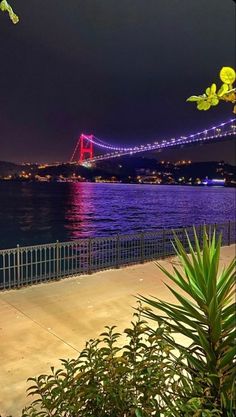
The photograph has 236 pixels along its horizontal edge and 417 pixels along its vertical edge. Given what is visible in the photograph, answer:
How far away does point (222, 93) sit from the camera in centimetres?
142

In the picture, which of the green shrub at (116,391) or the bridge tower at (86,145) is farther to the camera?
the bridge tower at (86,145)

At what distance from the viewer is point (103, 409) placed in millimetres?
2234

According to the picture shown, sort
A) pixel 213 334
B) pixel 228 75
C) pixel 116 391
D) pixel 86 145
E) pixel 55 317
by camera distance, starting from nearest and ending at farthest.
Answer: pixel 228 75, pixel 213 334, pixel 116 391, pixel 55 317, pixel 86 145

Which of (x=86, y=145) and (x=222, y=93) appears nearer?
(x=222, y=93)

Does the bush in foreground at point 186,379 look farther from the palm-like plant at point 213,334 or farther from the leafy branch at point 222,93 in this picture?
the leafy branch at point 222,93

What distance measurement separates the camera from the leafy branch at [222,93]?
1375 mm

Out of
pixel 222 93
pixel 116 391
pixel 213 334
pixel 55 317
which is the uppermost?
pixel 222 93

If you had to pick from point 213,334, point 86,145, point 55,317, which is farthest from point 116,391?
point 86,145

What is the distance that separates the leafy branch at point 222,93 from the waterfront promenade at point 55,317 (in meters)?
3.43

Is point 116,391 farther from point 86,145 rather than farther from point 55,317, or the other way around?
point 86,145

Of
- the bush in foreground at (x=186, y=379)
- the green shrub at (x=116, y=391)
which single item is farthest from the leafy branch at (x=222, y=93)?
the green shrub at (x=116, y=391)

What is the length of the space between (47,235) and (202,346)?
34.5 meters

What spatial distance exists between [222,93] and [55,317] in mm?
5407

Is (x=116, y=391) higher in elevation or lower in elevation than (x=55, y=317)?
higher
